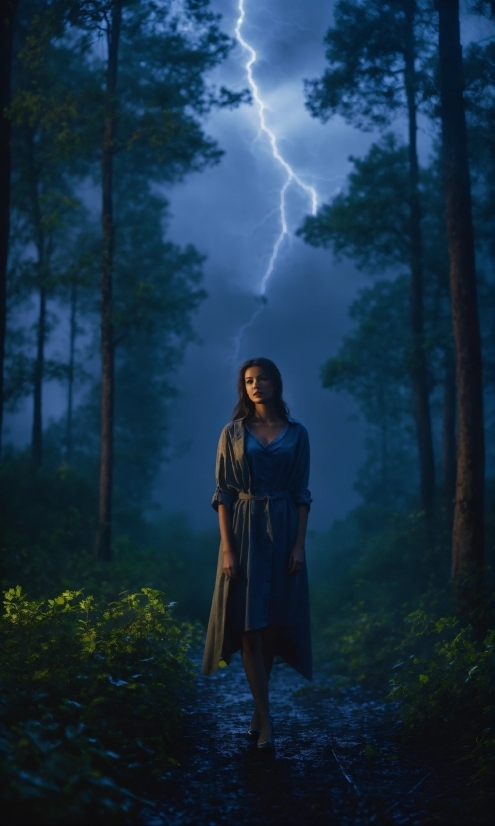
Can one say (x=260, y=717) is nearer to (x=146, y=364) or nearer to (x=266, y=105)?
(x=266, y=105)

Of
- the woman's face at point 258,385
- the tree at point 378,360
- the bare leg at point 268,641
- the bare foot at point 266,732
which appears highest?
the tree at point 378,360

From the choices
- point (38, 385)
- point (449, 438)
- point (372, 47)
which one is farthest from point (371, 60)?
point (38, 385)

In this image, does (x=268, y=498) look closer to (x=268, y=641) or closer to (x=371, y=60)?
(x=268, y=641)

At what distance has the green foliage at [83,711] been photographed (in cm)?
282

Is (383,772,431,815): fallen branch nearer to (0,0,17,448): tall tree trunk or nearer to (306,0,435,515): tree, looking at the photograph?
(0,0,17,448): tall tree trunk

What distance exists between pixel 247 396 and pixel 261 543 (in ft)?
3.29

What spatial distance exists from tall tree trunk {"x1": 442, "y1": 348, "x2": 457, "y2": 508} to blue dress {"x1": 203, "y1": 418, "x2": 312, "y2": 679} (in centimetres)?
881

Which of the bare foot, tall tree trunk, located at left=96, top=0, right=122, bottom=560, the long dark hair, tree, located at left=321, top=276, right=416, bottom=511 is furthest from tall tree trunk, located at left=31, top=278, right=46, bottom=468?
the bare foot

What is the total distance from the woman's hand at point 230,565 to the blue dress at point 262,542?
0.04m

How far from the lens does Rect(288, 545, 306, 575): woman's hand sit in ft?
14.9

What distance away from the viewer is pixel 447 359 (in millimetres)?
14492

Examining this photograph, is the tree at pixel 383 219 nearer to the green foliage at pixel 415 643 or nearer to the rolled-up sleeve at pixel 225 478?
the green foliage at pixel 415 643

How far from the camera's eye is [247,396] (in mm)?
4906

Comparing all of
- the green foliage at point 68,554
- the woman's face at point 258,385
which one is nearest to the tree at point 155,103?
the green foliage at point 68,554
